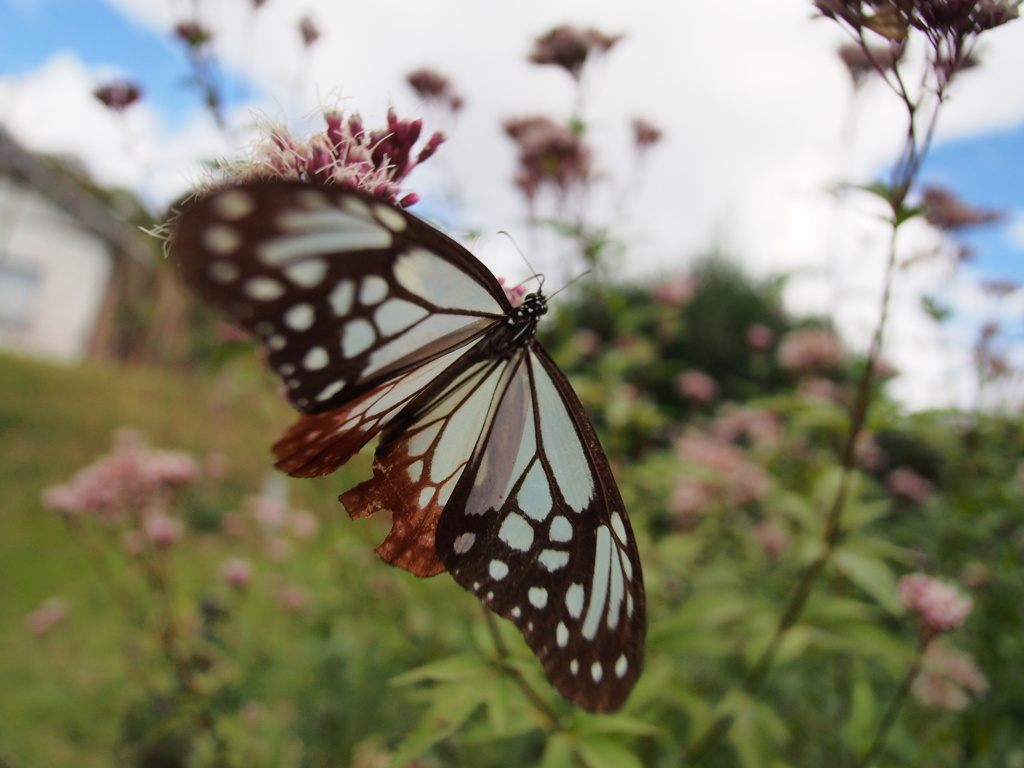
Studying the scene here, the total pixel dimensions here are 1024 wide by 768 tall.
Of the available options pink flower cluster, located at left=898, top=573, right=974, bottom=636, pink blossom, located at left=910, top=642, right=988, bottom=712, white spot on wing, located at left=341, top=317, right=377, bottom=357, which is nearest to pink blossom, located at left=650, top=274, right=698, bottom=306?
pink blossom, located at left=910, top=642, right=988, bottom=712

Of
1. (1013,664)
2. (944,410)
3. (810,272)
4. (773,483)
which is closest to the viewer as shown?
(944,410)

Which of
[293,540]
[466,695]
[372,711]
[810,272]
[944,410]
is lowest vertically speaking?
[293,540]

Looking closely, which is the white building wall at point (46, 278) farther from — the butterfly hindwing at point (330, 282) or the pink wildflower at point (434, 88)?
the butterfly hindwing at point (330, 282)

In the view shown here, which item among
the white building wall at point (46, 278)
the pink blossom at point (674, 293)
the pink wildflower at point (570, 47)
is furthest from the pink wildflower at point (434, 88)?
the white building wall at point (46, 278)

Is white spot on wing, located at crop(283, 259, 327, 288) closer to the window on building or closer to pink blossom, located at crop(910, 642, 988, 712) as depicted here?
pink blossom, located at crop(910, 642, 988, 712)

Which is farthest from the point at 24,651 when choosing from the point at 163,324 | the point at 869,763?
the point at 163,324

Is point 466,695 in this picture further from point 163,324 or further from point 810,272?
point 163,324

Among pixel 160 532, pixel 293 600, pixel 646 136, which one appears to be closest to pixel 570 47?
pixel 646 136
